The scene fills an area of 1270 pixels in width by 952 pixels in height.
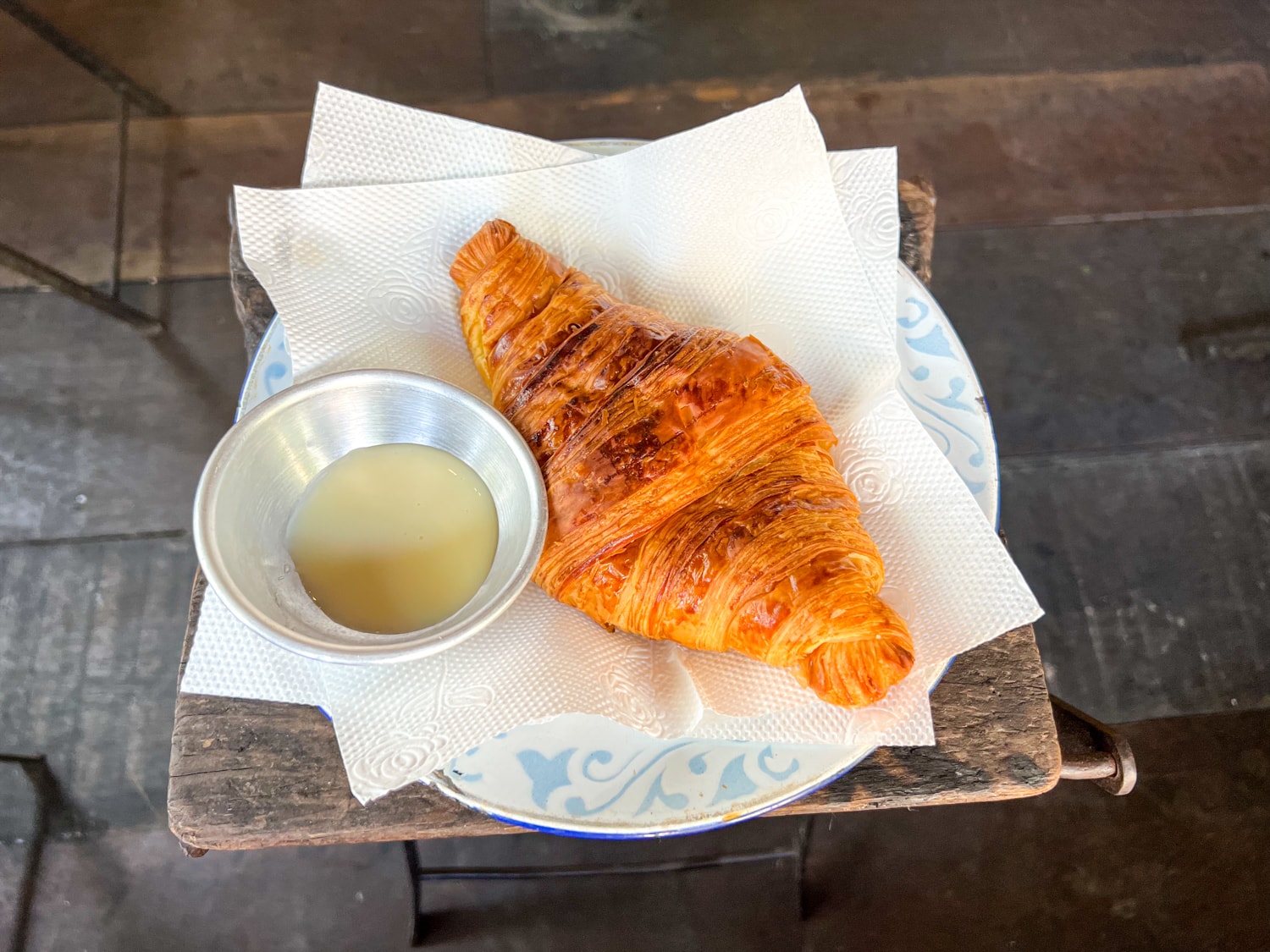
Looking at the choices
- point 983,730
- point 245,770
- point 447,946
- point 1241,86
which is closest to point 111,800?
point 447,946

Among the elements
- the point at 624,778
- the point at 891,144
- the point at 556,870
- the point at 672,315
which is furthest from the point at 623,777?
the point at 891,144

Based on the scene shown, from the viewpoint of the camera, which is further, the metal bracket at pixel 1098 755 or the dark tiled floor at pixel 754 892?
the dark tiled floor at pixel 754 892

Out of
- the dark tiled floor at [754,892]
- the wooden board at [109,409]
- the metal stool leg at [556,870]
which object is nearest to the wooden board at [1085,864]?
the dark tiled floor at [754,892]

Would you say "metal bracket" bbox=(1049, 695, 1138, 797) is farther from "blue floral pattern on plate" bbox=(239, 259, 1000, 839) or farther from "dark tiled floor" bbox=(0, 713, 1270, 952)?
"dark tiled floor" bbox=(0, 713, 1270, 952)

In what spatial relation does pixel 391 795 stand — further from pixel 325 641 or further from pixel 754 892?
pixel 754 892

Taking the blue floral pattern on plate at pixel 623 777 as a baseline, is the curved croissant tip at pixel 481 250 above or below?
above

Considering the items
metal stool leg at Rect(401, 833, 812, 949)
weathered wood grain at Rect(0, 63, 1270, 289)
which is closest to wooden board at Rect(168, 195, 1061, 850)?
metal stool leg at Rect(401, 833, 812, 949)

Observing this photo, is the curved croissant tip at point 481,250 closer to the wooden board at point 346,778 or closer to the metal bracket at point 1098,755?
the wooden board at point 346,778
